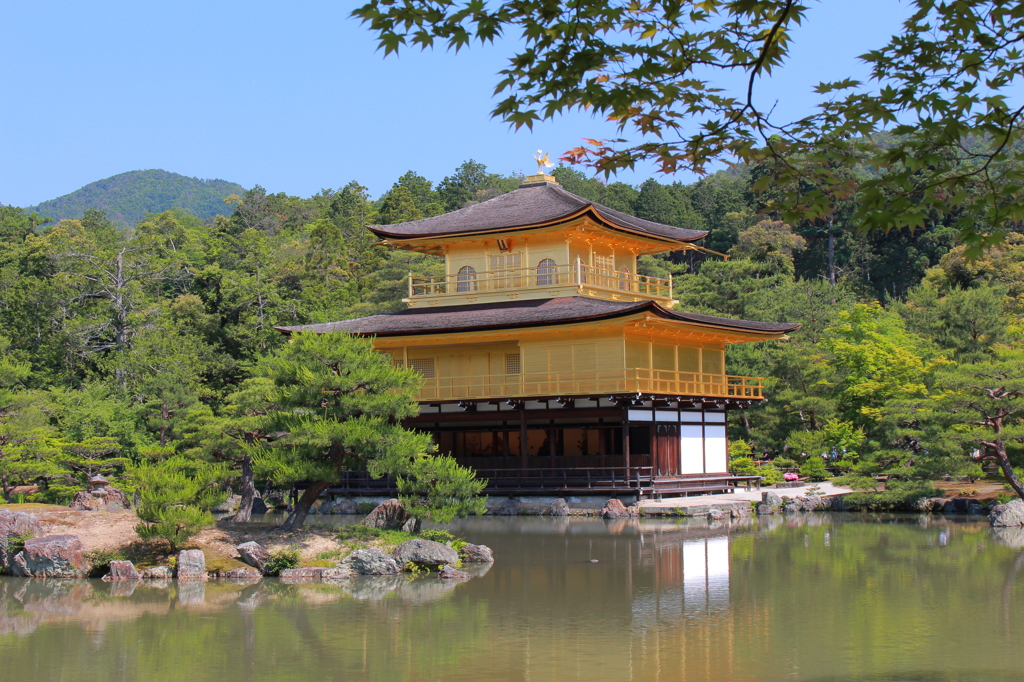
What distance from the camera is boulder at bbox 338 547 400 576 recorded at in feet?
51.2

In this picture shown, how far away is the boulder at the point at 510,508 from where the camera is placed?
26.4 metres

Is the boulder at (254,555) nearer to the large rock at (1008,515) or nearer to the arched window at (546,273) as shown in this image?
the large rock at (1008,515)

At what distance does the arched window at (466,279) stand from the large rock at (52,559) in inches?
693

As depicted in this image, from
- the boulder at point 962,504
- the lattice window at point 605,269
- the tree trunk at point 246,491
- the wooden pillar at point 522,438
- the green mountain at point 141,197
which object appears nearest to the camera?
the boulder at point 962,504

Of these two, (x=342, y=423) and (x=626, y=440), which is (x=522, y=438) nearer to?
(x=626, y=440)

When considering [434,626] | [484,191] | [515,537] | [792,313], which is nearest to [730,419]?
[792,313]

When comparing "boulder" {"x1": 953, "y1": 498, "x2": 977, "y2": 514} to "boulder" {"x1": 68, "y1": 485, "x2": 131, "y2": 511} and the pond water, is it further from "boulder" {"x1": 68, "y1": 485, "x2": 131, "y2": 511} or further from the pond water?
"boulder" {"x1": 68, "y1": 485, "x2": 131, "y2": 511}

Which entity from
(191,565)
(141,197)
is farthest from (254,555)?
(141,197)

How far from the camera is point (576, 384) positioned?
27500mm

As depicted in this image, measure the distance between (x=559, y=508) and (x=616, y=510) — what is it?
1539mm

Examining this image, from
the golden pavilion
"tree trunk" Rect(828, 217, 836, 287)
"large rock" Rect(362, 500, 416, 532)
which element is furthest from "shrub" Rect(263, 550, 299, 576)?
"tree trunk" Rect(828, 217, 836, 287)

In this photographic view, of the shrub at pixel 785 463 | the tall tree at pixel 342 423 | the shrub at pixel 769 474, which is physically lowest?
the shrub at pixel 769 474

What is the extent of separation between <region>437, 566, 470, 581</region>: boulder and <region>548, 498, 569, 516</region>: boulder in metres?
10.7

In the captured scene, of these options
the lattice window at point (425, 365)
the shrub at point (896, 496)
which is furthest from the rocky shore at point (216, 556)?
the lattice window at point (425, 365)
